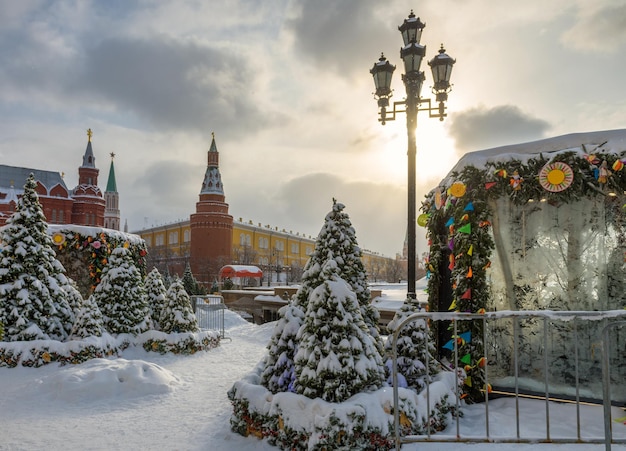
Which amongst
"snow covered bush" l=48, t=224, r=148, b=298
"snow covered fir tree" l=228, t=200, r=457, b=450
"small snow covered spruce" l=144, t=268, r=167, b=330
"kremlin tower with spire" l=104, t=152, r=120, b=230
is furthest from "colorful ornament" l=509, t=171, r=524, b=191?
"kremlin tower with spire" l=104, t=152, r=120, b=230

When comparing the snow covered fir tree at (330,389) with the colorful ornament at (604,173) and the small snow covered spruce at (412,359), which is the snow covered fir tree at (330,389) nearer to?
the small snow covered spruce at (412,359)

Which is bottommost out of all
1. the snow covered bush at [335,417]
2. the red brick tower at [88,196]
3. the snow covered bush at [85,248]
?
the snow covered bush at [335,417]

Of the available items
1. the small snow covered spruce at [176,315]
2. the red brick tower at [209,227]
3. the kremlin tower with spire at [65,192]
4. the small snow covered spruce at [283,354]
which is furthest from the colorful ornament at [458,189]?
the red brick tower at [209,227]

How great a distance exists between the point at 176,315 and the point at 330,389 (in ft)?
30.0

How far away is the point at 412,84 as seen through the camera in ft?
25.9

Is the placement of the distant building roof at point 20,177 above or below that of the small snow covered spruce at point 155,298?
above

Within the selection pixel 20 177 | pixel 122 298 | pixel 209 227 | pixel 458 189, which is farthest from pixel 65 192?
pixel 458 189

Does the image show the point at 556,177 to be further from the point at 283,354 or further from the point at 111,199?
the point at 111,199

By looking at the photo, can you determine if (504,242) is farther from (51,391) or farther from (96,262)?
(96,262)

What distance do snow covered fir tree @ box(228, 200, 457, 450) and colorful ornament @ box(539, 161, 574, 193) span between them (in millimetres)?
3065

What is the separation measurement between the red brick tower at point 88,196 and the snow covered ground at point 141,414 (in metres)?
47.4

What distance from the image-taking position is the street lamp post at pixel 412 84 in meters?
7.42

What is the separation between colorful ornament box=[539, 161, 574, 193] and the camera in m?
6.08

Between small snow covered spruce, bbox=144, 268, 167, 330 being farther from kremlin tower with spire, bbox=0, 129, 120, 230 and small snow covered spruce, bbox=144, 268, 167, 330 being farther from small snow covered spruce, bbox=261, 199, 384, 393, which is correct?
kremlin tower with spire, bbox=0, 129, 120, 230
